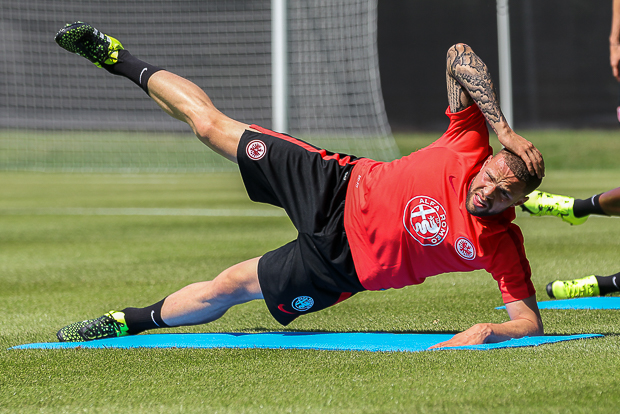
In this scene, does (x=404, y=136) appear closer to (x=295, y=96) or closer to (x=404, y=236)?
(x=295, y=96)

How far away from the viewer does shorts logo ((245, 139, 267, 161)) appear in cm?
381

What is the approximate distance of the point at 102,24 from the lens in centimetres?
1916

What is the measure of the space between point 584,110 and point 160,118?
37.1 ft

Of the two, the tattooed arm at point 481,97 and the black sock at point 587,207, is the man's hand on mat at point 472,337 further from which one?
the black sock at point 587,207

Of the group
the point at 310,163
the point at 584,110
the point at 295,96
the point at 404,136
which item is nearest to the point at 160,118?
the point at 295,96

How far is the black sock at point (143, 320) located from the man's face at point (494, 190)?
1576mm

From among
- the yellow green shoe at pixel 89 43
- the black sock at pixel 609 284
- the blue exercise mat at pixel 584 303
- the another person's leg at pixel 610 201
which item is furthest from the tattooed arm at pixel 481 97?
the yellow green shoe at pixel 89 43

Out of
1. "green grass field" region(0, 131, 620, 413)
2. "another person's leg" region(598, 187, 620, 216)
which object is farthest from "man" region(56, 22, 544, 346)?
"another person's leg" region(598, 187, 620, 216)

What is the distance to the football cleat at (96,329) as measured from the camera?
3674 millimetres

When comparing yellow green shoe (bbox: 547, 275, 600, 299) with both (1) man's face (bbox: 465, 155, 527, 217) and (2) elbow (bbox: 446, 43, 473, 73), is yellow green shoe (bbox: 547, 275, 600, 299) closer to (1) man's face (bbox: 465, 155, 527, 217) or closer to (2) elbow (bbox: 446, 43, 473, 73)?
(1) man's face (bbox: 465, 155, 527, 217)

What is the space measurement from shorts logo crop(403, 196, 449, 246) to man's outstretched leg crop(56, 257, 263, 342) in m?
0.78

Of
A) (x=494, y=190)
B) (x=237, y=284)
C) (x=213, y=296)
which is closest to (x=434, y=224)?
(x=494, y=190)

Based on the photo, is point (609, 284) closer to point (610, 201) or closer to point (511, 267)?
point (610, 201)

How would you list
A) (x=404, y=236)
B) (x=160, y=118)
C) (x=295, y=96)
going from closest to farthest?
(x=404, y=236)
(x=295, y=96)
(x=160, y=118)
